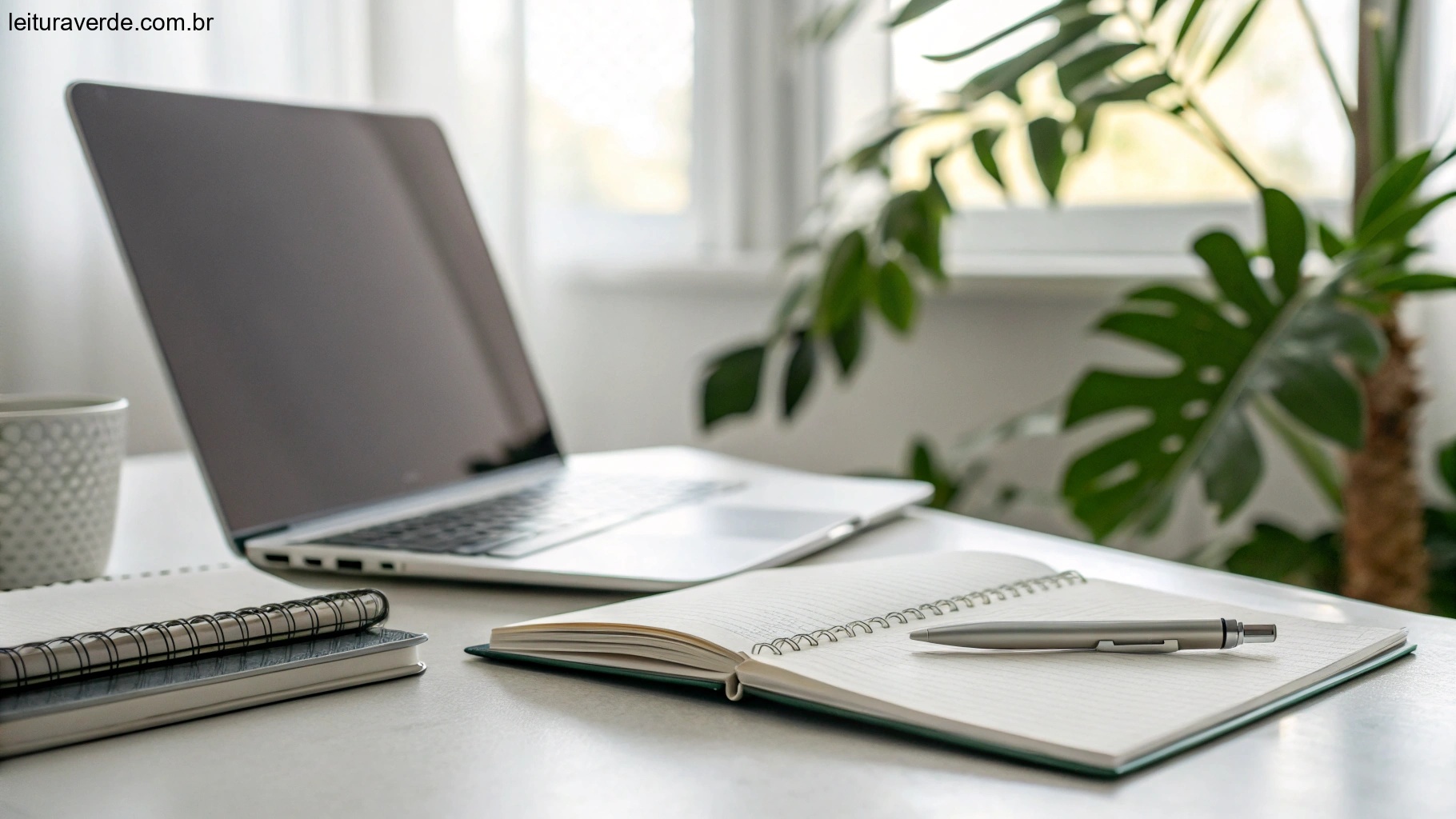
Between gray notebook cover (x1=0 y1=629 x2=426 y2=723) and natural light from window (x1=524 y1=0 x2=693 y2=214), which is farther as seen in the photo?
natural light from window (x1=524 y1=0 x2=693 y2=214)

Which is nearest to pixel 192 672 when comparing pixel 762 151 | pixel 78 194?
pixel 78 194

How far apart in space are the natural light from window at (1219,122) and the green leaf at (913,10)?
32 cm

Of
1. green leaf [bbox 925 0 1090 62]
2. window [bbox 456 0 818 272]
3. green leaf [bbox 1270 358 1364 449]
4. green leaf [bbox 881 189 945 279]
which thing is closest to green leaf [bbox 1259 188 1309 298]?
green leaf [bbox 1270 358 1364 449]

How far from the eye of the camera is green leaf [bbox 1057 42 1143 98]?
3.35ft

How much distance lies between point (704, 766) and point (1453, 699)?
27 centimetres

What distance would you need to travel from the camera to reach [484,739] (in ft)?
1.42

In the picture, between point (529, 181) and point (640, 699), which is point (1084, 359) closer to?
point (529, 181)

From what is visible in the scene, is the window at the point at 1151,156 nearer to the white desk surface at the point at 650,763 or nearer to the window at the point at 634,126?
the window at the point at 634,126

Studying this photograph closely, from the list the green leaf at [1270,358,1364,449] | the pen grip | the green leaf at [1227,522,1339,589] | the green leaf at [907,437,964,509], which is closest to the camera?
the pen grip

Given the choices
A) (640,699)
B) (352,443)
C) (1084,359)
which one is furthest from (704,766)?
(1084,359)

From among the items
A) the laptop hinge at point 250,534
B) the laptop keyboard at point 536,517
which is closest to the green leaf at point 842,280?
the laptop keyboard at point 536,517

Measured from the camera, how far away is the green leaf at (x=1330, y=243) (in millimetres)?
1022

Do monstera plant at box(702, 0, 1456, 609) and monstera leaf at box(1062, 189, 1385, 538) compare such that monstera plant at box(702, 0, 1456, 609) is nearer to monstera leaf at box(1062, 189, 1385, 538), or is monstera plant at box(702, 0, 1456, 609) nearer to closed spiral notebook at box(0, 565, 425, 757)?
monstera leaf at box(1062, 189, 1385, 538)

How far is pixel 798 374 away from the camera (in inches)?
55.7
